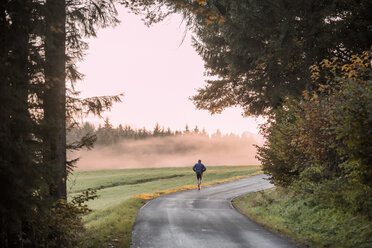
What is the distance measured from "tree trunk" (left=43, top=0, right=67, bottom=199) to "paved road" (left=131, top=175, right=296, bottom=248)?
316 centimetres

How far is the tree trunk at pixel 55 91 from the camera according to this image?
16.3 ft

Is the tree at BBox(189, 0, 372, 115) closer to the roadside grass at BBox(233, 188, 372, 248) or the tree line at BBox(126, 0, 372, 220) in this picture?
the tree line at BBox(126, 0, 372, 220)

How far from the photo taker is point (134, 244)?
843cm

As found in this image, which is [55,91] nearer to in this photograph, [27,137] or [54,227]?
[27,137]

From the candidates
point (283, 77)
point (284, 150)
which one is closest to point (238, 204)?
point (284, 150)

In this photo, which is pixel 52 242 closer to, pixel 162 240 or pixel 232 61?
pixel 162 240

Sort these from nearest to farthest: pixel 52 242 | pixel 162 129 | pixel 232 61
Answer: pixel 52 242
pixel 232 61
pixel 162 129

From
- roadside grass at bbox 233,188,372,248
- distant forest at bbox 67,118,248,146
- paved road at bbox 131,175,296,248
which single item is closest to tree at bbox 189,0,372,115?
roadside grass at bbox 233,188,372,248

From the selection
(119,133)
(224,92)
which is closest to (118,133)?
(119,133)

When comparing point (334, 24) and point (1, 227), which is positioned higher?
point (334, 24)

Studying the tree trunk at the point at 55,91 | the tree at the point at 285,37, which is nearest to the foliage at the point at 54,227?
the tree trunk at the point at 55,91

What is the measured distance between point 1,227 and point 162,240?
5307 mm

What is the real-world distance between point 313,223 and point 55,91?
8.75m

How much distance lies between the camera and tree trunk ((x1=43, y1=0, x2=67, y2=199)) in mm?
4969
